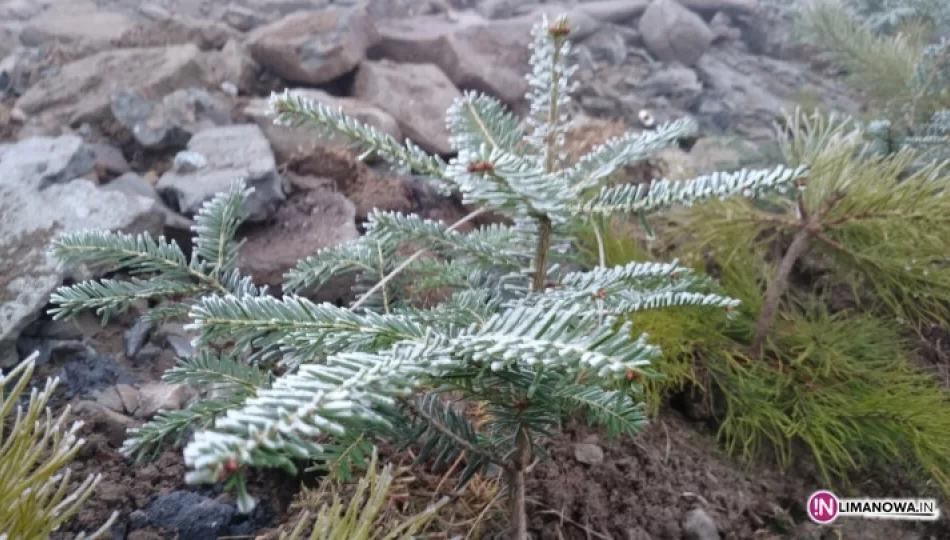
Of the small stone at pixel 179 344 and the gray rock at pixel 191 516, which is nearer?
the gray rock at pixel 191 516

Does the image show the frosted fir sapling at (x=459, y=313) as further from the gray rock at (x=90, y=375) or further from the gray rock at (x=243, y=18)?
the gray rock at (x=243, y=18)

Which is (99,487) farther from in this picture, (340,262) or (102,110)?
(102,110)

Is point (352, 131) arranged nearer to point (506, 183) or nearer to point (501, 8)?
point (506, 183)

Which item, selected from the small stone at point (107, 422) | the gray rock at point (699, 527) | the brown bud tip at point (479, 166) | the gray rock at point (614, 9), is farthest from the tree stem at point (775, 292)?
the gray rock at point (614, 9)

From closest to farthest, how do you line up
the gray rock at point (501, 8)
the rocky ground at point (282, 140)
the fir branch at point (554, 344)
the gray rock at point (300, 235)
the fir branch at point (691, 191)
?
the fir branch at point (554, 344), the fir branch at point (691, 191), the rocky ground at point (282, 140), the gray rock at point (300, 235), the gray rock at point (501, 8)

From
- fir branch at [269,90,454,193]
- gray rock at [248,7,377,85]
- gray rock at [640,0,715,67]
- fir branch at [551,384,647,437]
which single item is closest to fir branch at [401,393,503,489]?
fir branch at [551,384,647,437]

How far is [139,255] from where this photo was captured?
74 cm

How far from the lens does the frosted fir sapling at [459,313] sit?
433mm

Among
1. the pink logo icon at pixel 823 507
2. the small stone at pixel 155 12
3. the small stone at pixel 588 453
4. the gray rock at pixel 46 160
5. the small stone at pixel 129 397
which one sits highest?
the small stone at pixel 155 12

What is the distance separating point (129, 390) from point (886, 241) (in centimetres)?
129

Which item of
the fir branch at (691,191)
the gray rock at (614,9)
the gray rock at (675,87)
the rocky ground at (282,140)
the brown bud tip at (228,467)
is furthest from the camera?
the gray rock at (614,9)

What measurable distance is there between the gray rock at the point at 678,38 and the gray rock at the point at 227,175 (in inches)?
72.7

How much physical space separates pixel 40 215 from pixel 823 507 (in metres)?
1.48

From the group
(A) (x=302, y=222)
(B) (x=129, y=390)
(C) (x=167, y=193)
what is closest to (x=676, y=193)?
(B) (x=129, y=390)
